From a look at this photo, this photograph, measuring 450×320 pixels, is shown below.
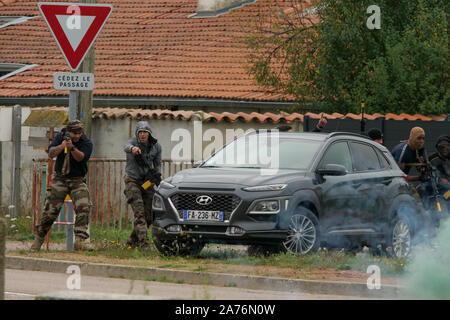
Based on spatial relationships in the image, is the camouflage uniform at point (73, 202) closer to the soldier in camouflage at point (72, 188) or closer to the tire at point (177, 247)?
the soldier in camouflage at point (72, 188)

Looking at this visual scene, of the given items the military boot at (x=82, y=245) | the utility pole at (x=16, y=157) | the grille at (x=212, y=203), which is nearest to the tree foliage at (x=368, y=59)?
the utility pole at (x=16, y=157)

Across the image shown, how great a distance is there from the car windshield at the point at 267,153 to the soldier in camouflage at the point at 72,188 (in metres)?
1.72

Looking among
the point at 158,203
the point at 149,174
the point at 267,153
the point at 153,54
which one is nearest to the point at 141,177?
the point at 149,174

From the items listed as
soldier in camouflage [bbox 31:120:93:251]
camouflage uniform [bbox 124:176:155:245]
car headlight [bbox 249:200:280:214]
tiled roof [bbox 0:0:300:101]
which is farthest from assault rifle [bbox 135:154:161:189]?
tiled roof [bbox 0:0:300:101]

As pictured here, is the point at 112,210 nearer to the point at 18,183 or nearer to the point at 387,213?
the point at 18,183

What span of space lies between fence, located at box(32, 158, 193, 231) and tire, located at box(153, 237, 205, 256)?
427 centimetres

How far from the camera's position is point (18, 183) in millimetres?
19234

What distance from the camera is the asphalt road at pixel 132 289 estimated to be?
1002 cm

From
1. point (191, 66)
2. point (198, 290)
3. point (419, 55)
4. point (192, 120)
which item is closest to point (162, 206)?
point (198, 290)

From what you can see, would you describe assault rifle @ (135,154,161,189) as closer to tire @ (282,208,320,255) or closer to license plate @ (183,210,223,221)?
license plate @ (183,210,223,221)

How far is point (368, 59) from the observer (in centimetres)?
2206

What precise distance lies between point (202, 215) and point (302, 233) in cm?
124

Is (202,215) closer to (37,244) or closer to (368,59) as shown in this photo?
(37,244)

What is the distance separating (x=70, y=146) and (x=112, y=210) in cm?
438
